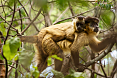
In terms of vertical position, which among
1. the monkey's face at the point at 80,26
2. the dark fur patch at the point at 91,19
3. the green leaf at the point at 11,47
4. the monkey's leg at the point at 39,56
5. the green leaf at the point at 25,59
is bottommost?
the monkey's leg at the point at 39,56

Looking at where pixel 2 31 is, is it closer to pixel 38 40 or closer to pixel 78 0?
pixel 38 40

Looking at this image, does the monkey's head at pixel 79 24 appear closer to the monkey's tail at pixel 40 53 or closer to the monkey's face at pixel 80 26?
the monkey's face at pixel 80 26

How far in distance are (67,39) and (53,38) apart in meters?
0.70

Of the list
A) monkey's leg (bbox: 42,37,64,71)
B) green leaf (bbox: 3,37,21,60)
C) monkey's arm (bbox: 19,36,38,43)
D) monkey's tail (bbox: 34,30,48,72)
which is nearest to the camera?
green leaf (bbox: 3,37,21,60)

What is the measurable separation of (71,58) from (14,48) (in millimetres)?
3521

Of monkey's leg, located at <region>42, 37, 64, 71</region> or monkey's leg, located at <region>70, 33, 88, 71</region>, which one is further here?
monkey's leg, located at <region>70, 33, 88, 71</region>

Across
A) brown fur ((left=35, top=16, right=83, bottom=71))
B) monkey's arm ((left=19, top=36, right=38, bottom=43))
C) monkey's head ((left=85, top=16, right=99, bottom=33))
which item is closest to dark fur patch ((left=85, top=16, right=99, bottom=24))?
monkey's head ((left=85, top=16, right=99, bottom=33))

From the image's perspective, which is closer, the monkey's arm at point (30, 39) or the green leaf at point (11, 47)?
the green leaf at point (11, 47)

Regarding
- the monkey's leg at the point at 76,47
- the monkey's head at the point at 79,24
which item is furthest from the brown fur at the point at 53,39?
the monkey's leg at the point at 76,47

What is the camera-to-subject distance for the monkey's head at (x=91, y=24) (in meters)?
5.97

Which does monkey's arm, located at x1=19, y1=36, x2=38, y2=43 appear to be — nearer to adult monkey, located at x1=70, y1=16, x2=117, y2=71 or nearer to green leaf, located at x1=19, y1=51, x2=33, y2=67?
adult monkey, located at x1=70, y1=16, x2=117, y2=71

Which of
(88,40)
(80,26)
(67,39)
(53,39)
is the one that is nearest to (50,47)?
(53,39)

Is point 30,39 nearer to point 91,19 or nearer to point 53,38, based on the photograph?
point 53,38

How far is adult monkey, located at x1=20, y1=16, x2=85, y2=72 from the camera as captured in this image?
17.9 feet
